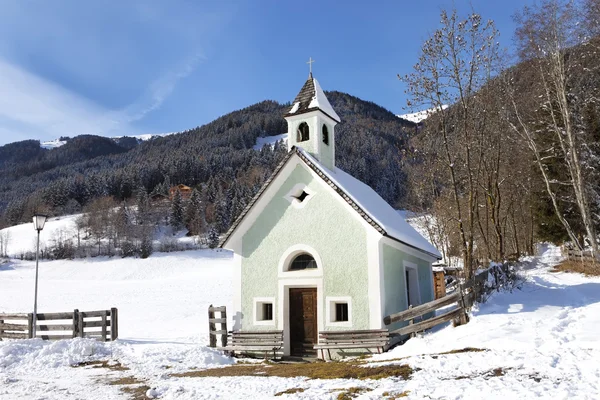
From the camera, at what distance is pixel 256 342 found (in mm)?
15016

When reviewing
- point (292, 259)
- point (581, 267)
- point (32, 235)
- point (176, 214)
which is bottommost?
point (581, 267)

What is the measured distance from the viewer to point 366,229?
14.2m

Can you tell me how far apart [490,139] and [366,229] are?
14.6m

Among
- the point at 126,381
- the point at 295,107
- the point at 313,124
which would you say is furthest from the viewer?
the point at 295,107

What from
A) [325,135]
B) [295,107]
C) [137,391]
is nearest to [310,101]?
[295,107]

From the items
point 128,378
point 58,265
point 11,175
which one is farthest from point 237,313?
point 11,175

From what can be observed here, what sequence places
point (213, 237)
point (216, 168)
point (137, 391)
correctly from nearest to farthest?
point (137, 391) < point (213, 237) < point (216, 168)

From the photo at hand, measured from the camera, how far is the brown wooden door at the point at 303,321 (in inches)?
591

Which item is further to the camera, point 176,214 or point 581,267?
point 176,214

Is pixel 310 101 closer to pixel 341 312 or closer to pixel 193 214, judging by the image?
pixel 341 312

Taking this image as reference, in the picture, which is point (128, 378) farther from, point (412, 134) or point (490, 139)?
point (490, 139)

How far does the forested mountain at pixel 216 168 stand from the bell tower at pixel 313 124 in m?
59.2

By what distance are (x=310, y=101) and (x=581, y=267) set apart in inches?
762

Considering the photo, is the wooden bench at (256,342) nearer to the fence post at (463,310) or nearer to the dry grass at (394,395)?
the fence post at (463,310)
